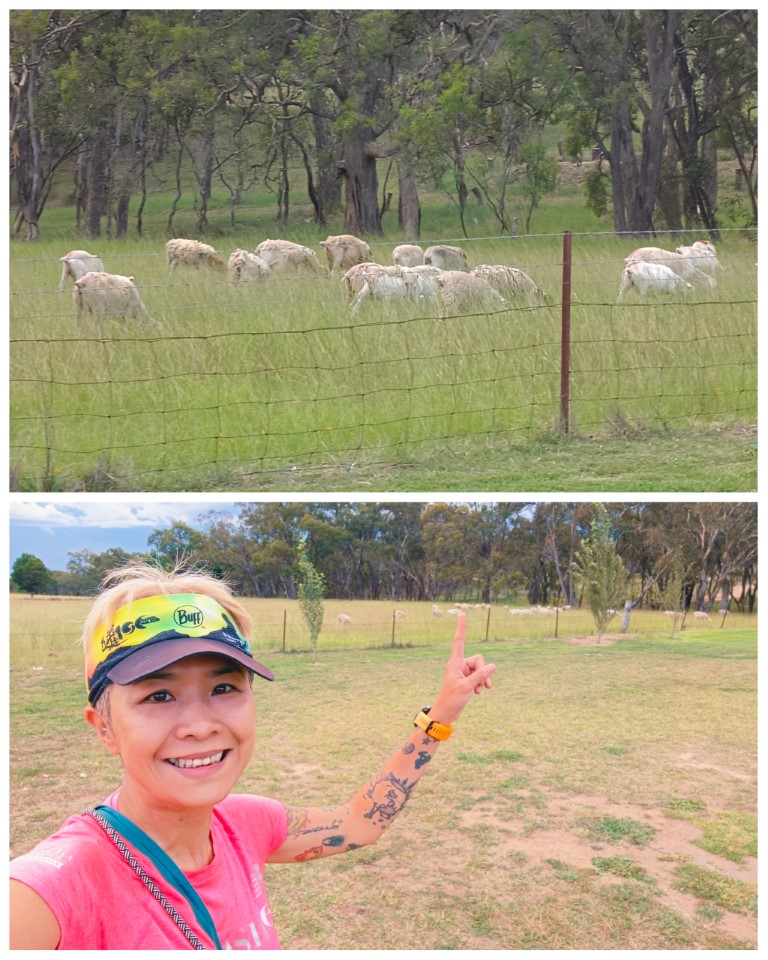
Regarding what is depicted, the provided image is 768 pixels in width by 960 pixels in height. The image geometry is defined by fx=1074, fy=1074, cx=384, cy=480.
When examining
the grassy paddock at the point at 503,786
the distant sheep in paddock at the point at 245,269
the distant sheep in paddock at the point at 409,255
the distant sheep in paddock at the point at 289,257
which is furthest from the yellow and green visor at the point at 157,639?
the distant sheep in paddock at the point at 289,257

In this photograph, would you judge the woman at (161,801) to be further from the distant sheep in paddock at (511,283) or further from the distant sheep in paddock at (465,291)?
the distant sheep in paddock at (511,283)

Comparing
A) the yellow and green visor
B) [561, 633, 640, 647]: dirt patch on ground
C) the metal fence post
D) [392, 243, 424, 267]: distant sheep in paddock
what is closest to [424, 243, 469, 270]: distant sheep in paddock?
[392, 243, 424, 267]: distant sheep in paddock

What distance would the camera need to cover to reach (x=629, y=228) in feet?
70.0

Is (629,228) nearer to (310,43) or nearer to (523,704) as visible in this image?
(310,43)

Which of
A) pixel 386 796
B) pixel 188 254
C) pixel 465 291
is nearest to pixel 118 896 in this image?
pixel 386 796

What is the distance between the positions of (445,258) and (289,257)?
2.34 meters

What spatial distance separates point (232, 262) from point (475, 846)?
31.1 ft

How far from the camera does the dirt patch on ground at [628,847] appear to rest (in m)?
5.46

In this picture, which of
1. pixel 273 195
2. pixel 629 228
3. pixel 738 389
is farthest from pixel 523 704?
pixel 273 195

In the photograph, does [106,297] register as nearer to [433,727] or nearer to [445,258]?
[445,258]

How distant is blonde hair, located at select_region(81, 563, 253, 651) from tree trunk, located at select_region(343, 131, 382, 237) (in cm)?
1982

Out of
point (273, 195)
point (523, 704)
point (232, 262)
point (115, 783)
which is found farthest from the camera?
point (273, 195)

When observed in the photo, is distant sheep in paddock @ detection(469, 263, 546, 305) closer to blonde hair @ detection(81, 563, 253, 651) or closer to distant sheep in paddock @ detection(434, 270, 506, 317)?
distant sheep in paddock @ detection(434, 270, 506, 317)

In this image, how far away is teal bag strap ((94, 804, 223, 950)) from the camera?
6.05 feet
